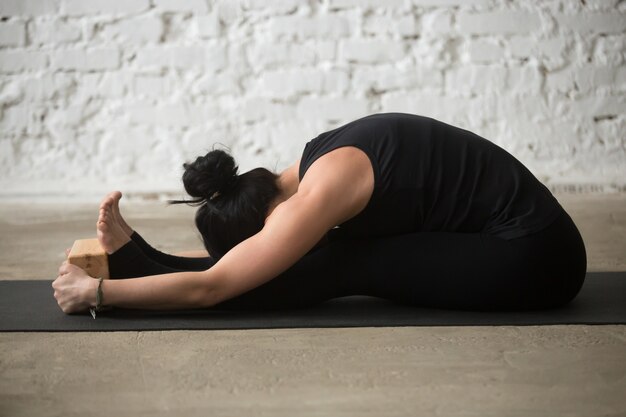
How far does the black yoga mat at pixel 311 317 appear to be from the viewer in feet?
7.46

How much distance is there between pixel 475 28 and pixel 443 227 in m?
2.97

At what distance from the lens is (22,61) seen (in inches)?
203

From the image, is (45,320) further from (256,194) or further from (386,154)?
(386,154)

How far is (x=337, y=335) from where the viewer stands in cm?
219

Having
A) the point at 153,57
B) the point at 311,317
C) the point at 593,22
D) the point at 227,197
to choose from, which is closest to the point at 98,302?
the point at 227,197

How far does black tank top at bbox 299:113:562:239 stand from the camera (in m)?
2.27

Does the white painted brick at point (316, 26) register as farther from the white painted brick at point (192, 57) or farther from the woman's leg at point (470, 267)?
the woman's leg at point (470, 267)

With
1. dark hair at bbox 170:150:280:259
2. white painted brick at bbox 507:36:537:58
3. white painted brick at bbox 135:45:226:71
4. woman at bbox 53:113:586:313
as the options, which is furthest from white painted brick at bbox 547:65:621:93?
dark hair at bbox 170:150:280:259

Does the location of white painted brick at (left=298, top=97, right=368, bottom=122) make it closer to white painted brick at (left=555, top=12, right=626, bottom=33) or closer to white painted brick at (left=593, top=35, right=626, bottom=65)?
white painted brick at (left=555, top=12, right=626, bottom=33)

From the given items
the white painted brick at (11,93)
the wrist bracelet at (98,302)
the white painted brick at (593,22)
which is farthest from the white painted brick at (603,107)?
the wrist bracelet at (98,302)

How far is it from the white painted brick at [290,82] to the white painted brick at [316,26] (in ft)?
0.73

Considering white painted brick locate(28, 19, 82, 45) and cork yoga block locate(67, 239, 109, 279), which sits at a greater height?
white painted brick locate(28, 19, 82, 45)

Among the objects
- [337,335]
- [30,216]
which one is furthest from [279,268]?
[30,216]

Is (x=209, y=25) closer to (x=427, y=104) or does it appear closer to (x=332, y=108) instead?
(x=332, y=108)
